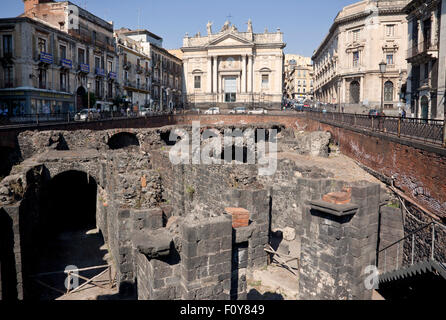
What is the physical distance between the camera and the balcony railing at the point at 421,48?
2511cm

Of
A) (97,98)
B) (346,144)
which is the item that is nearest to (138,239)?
(346,144)

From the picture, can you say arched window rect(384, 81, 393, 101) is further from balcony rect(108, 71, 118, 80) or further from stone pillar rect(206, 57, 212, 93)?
balcony rect(108, 71, 118, 80)

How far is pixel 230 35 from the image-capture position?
57.2 meters

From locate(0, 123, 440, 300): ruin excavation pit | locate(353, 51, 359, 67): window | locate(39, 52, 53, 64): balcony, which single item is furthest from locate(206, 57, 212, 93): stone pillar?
locate(0, 123, 440, 300): ruin excavation pit

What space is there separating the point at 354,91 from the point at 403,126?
1448 inches

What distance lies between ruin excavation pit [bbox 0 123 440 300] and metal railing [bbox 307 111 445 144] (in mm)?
2005

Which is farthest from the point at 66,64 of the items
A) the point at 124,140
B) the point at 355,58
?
the point at 355,58

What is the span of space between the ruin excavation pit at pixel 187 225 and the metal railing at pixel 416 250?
45 centimetres

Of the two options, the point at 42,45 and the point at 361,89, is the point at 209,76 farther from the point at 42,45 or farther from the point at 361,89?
the point at 42,45

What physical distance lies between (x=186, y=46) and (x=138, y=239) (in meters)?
58.7

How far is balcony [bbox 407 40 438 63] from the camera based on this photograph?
25.1 meters

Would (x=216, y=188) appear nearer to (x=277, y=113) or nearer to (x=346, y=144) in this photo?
(x=346, y=144)

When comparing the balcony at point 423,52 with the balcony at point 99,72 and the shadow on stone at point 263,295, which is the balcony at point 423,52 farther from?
the balcony at point 99,72

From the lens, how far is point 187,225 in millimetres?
5320
